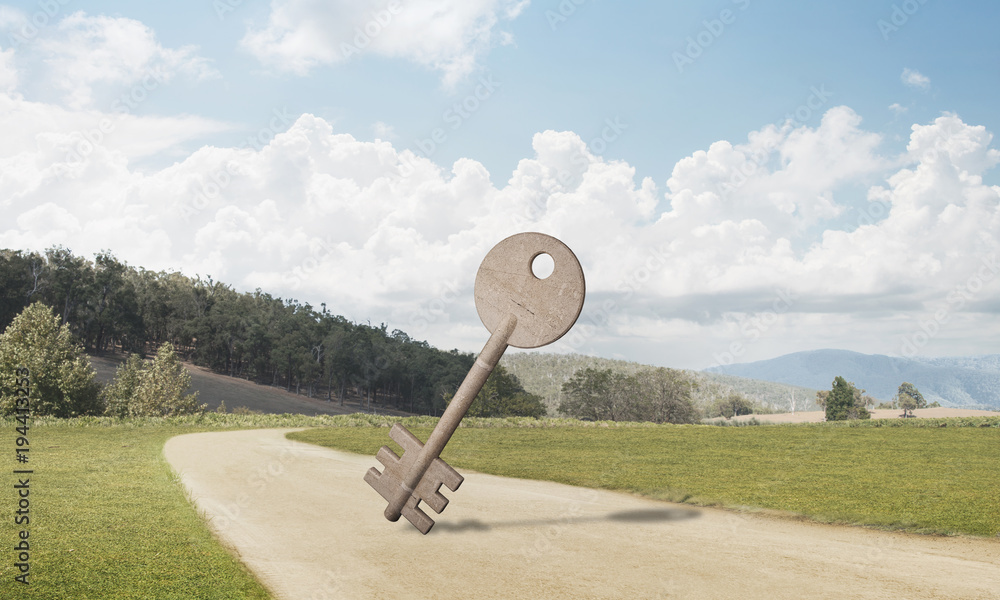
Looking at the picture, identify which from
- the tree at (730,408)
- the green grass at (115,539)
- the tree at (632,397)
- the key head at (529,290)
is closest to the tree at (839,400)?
the tree at (632,397)

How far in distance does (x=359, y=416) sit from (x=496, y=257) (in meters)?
32.0

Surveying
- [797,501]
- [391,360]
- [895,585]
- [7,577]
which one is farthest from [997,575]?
[391,360]

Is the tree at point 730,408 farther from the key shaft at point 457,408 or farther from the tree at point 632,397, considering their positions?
the key shaft at point 457,408

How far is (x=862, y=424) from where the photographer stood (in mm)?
37375

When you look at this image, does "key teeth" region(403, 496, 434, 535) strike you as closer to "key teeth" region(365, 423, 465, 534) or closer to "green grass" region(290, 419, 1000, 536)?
"key teeth" region(365, 423, 465, 534)

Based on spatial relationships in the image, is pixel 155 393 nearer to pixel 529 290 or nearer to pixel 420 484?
pixel 420 484

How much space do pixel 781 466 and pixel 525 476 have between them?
7951 mm

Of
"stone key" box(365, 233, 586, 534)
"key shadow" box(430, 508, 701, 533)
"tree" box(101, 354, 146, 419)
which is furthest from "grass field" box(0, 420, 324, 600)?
"tree" box(101, 354, 146, 419)

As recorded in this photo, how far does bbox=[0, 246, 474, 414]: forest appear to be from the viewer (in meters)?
76.6

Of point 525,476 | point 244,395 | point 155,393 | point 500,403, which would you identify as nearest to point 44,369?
point 155,393

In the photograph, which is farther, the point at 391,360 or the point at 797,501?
the point at 391,360

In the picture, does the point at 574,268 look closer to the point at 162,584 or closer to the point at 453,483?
the point at 453,483

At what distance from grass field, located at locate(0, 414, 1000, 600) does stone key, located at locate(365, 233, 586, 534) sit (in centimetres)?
175

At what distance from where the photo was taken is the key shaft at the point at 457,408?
6375mm
